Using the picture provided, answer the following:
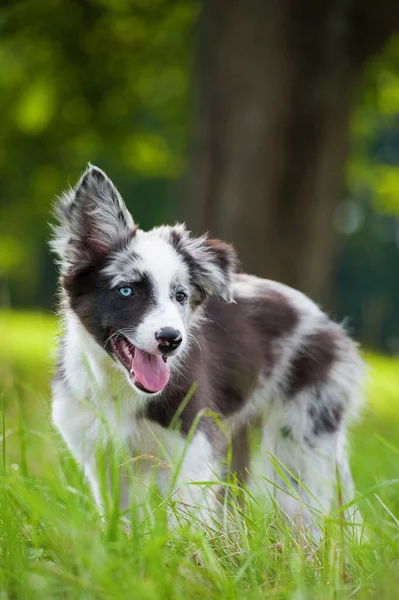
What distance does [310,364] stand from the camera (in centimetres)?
482

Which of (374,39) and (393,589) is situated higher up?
(374,39)

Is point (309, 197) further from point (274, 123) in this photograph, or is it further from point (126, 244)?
point (126, 244)

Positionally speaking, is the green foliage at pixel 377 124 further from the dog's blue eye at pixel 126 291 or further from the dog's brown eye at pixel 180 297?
the dog's blue eye at pixel 126 291

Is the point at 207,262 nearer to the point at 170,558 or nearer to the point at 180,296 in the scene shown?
the point at 180,296

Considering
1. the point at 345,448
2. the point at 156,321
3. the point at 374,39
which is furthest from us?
the point at 374,39

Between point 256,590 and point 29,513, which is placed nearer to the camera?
point 256,590

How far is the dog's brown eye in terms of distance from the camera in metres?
3.89

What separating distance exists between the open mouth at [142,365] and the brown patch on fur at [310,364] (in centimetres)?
126

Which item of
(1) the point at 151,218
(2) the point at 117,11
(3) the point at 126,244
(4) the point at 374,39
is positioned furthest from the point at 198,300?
(1) the point at 151,218

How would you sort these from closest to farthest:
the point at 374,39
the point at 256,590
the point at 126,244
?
the point at 256,590
the point at 126,244
the point at 374,39

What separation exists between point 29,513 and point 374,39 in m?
8.78

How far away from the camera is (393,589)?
2.31m

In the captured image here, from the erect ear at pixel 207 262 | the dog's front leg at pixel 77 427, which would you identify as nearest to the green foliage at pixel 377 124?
the erect ear at pixel 207 262

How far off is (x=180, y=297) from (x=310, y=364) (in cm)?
122
